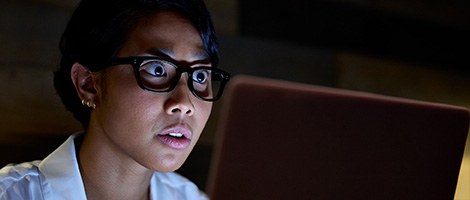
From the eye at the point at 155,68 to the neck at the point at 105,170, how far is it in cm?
21

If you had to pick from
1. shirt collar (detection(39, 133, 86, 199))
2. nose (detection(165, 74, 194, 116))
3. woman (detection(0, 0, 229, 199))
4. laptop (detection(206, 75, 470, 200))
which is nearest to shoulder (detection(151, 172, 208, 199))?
woman (detection(0, 0, 229, 199))

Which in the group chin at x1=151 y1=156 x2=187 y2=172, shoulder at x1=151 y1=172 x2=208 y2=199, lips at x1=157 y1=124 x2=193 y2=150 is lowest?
shoulder at x1=151 y1=172 x2=208 y2=199

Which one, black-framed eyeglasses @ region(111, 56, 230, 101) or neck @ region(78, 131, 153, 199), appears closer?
black-framed eyeglasses @ region(111, 56, 230, 101)

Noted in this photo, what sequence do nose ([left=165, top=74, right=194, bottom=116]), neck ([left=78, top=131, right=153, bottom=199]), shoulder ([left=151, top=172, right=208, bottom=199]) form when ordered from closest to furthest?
nose ([left=165, top=74, right=194, bottom=116]) < neck ([left=78, top=131, right=153, bottom=199]) < shoulder ([left=151, top=172, right=208, bottom=199])

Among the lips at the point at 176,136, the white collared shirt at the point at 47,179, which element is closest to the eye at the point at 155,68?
the lips at the point at 176,136

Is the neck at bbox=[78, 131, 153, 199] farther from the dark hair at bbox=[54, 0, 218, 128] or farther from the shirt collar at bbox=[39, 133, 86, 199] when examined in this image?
the dark hair at bbox=[54, 0, 218, 128]

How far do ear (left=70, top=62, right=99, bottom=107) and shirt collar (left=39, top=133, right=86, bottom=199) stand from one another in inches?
5.3

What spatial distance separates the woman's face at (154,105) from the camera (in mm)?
909

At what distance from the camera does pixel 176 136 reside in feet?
3.04

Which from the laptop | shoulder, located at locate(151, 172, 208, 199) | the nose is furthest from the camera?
shoulder, located at locate(151, 172, 208, 199)

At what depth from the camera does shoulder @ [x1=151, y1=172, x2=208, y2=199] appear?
1218 millimetres

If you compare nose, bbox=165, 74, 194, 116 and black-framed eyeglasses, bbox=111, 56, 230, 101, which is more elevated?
black-framed eyeglasses, bbox=111, 56, 230, 101

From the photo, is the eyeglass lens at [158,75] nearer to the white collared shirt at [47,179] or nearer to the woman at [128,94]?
the woman at [128,94]

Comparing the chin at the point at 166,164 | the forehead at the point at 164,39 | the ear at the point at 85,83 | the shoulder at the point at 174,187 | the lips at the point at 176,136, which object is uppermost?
the forehead at the point at 164,39
